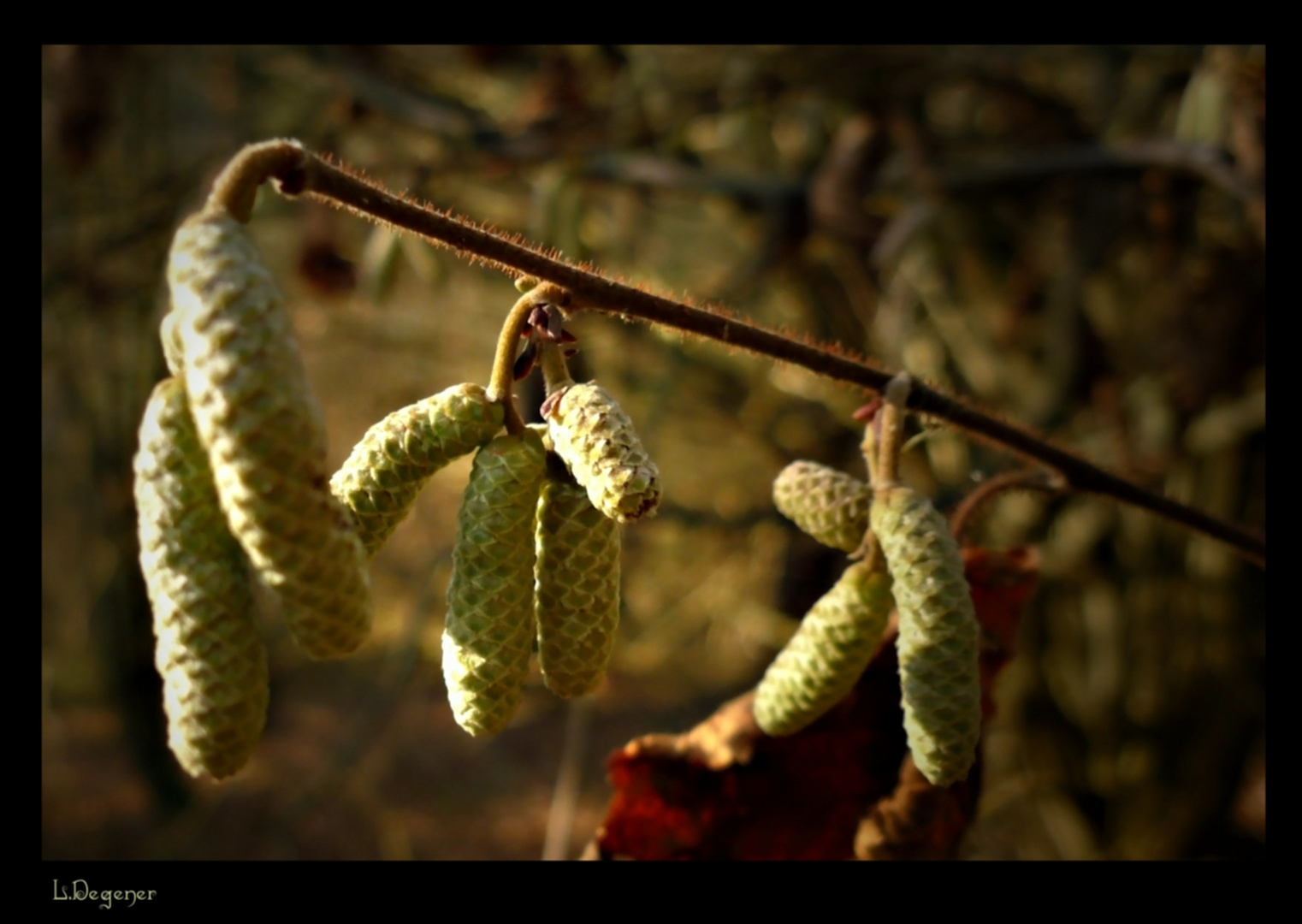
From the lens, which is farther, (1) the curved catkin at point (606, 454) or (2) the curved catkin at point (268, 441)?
(1) the curved catkin at point (606, 454)

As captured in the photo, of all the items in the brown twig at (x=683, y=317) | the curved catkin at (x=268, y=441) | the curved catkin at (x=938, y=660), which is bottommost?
the curved catkin at (x=938, y=660)

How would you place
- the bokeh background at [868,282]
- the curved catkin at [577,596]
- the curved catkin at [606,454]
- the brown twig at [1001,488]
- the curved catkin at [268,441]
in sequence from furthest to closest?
the bokeh background at [868,282] → the brown twig at [1001,488] → the curved catkin at [577,596] → the curved catkin at [606,454] → the curved catkin at [268,441]

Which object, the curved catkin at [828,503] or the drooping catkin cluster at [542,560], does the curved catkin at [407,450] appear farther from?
the curved catkin at [828,503]

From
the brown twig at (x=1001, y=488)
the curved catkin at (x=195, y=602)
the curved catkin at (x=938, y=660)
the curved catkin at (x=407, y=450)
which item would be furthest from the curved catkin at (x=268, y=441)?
the brown twig at (x=1001, y=488)

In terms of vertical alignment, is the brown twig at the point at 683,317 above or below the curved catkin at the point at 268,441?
above

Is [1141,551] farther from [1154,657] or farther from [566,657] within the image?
[566,657]

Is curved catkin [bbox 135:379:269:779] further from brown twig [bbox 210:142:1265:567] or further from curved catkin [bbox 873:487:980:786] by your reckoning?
curved catkin [bbox 873:487:980:786]

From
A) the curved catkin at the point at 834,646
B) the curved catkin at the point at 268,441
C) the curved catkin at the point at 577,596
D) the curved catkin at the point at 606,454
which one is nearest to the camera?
the curved catkin at the point at 268,441
